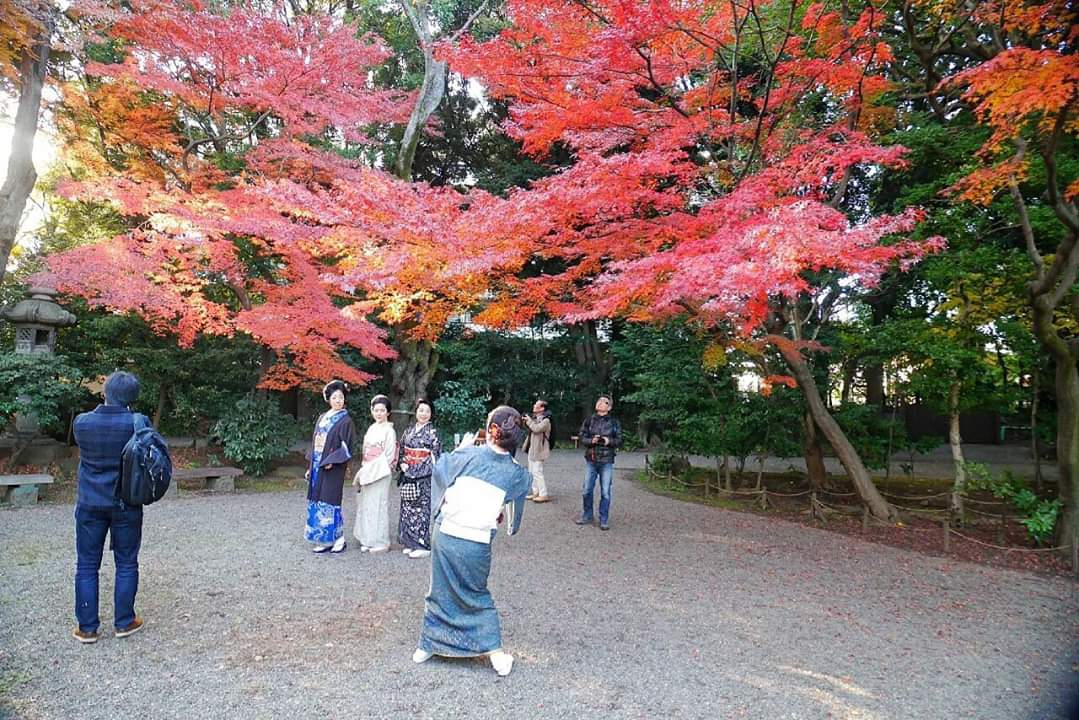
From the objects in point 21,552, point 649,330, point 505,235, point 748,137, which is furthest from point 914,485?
point 21,552

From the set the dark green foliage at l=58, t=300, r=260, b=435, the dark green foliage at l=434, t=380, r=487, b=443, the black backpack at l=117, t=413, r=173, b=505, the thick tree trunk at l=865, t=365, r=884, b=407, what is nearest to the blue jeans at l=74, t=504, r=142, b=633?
the black backpack at l=117, t=413, r=173, b=505

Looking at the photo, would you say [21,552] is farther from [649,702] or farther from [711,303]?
[711,303]

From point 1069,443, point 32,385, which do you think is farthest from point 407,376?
point 1069,443

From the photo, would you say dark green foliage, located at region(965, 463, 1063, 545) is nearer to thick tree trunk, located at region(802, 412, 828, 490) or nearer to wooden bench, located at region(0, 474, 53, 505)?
thick tree trunk, located at region(802, 412, 828, 490)

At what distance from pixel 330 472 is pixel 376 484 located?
17.6 inches

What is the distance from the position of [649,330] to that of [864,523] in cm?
537

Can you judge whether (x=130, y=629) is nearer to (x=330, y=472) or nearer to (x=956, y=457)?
(x=330, y=472)

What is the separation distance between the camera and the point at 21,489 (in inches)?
296

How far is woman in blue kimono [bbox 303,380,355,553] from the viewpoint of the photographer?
5695 millimetres

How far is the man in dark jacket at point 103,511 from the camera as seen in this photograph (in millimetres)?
3508

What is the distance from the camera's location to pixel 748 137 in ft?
25.7

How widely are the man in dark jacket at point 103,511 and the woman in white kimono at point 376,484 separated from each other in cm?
235

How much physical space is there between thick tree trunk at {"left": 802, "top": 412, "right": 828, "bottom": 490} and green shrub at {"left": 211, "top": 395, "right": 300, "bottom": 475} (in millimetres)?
8610

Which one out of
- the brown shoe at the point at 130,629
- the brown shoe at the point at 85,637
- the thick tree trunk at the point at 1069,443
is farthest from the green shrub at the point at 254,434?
the thick tree trunk at the point at 1069,443
